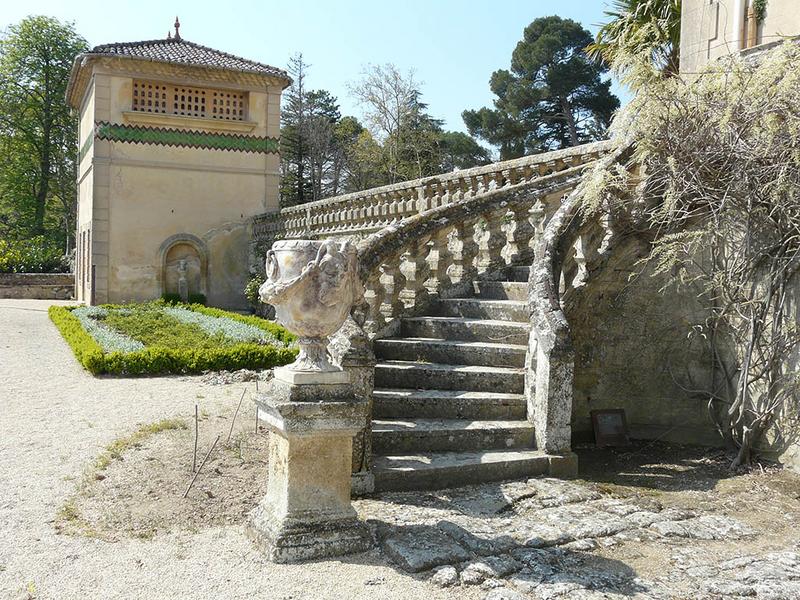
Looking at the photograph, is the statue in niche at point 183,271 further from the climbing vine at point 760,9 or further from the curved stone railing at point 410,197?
the climbing vine at point 760,9

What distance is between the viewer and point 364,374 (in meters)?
5.35

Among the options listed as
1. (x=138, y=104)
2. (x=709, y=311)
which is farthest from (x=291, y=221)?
(x=709, y=311)

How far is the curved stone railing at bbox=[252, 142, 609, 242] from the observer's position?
28.5 feet

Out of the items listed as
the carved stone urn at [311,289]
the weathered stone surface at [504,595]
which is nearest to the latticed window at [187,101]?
the carved stone urn at [311,289]

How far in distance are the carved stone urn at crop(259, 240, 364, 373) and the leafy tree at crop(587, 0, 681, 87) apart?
12.1 ft

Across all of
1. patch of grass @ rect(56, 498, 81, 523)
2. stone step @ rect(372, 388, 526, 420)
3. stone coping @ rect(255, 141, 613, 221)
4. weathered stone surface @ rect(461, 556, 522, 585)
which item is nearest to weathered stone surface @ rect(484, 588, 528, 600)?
weathered stone surface @ rect(461, 556, 522, 585)

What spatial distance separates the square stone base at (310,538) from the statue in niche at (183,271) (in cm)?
1618

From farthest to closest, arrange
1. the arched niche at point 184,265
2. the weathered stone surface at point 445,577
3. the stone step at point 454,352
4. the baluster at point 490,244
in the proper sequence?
the arched niche at point 184,265
the baluster at point 490,244
the stone step at point 454,352
the weathered stone surface at point 445,577

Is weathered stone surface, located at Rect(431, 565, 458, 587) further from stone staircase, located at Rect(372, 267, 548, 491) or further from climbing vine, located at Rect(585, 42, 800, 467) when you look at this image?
climbing vine, located at Rect(585, 42, 800, 467)

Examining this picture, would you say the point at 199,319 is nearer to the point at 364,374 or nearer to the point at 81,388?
the point at 81,388

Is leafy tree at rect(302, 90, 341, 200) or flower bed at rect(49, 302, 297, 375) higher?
leafy tree at rect(302, 90, 341, 200)

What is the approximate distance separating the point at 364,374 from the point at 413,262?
8.20 ft

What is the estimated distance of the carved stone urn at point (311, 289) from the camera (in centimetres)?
414

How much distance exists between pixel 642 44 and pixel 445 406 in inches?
156
